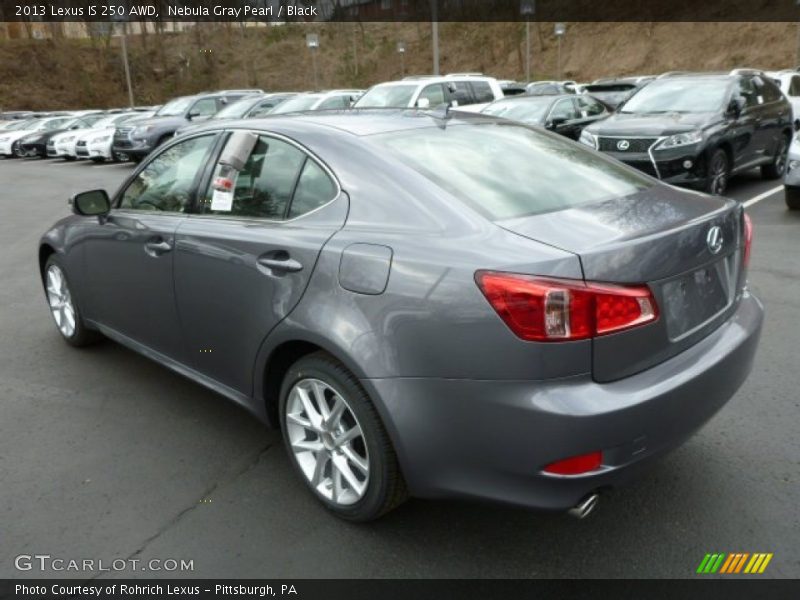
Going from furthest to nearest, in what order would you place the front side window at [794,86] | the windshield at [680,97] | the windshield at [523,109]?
the front side window at [794,86]
the windshield at [523,109]
the windshield at [680,97]

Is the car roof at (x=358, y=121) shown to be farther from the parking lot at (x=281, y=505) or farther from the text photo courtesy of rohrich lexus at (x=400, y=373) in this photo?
the parking lot at (x=281, y=505)

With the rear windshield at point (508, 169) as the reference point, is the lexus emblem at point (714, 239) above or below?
below

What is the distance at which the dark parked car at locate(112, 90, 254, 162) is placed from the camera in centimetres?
1788

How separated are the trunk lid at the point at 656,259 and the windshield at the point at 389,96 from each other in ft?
38.7

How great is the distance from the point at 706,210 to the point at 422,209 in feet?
3.72

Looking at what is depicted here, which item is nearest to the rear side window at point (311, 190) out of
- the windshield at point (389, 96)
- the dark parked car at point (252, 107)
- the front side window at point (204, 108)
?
the windshield at point (389, 96)

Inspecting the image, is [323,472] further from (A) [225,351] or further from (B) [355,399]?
(A) [225,351]

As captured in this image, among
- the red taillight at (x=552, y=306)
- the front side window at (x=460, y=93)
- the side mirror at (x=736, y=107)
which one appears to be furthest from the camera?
the front side window at (x=460, y=93)

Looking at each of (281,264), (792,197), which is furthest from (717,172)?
(281,264)

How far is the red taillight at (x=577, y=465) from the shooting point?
2.27 metres

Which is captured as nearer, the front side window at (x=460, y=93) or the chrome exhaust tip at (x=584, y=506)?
the chrome exhaust tip at (x=584, y=506)

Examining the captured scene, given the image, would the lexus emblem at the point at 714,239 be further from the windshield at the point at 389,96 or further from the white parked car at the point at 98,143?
A: the white parked car at the point at 98,143

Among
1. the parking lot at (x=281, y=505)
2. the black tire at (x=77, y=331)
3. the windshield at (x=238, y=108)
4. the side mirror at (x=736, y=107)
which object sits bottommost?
the parking lot at (x=281, y=505)

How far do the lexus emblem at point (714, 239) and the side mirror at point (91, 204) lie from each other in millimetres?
3190
